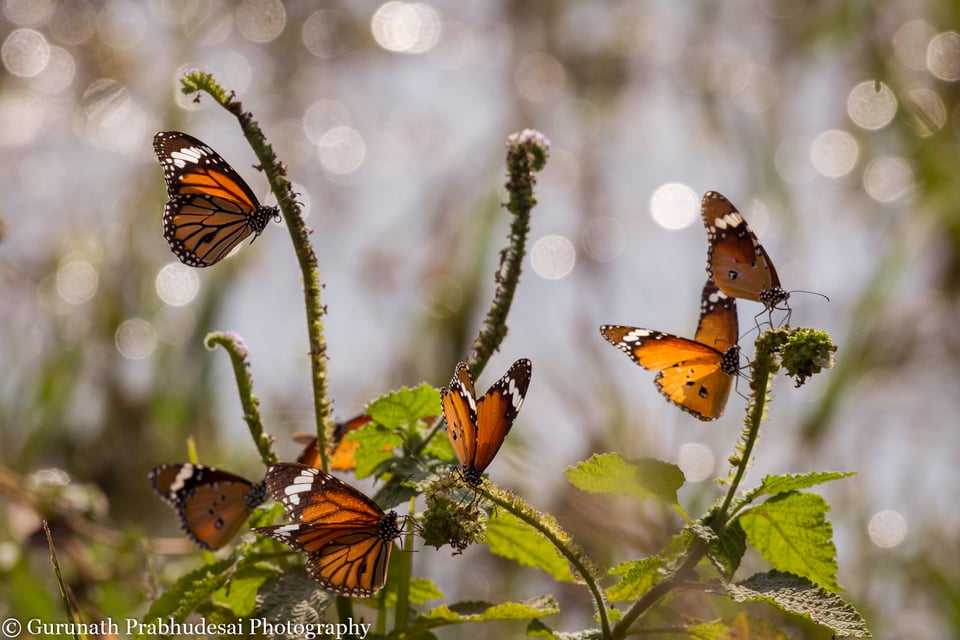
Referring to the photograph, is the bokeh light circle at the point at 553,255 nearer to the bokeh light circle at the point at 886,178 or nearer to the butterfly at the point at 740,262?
the bokeh light circle at the point at 886,178

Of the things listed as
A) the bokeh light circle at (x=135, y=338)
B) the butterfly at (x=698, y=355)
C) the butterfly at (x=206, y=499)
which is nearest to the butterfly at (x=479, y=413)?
the butterfly at (x=698, y=355)

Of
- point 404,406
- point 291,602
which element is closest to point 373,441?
point 404,406

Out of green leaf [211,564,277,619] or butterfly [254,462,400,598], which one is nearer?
butterfly [254,462,400,598]

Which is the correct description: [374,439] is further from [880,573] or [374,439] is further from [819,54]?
[819,54]

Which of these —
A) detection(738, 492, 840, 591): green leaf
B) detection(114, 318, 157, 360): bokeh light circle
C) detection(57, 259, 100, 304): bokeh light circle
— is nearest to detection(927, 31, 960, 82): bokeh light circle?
detection(114, 318, 157, 360): bokeh light circle

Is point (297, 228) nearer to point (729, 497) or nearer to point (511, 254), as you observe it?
point (511, 254)

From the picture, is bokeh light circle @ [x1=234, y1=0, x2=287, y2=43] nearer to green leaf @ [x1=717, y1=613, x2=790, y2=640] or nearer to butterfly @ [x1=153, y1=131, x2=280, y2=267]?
butterfly @ [x1=153, y1=131, x2=280, y2=267]
